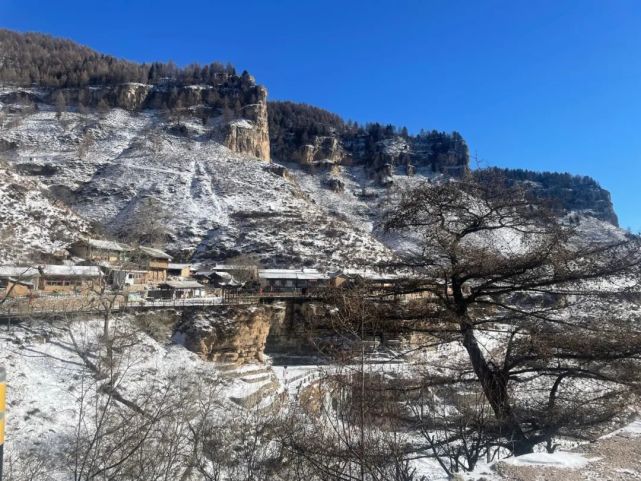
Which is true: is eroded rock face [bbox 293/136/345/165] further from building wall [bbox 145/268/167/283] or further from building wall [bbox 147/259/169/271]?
building wall [bbox 145/268/167/283]

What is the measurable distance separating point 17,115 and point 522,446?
125 meters

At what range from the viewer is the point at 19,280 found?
82.0ft

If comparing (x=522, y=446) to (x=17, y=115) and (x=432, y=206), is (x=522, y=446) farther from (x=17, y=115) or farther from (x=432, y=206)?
(x=17, y=115)

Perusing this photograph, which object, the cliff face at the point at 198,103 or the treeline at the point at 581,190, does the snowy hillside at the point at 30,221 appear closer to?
the cliff face at the point at 198,103

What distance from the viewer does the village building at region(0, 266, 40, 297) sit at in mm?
25747

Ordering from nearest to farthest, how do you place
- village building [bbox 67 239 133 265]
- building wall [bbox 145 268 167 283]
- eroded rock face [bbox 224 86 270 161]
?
village building [bbox 67 239 133 265] → building wall [bbox 145 268 167 283] → eroded rock face [bbox 224 86 270 161]

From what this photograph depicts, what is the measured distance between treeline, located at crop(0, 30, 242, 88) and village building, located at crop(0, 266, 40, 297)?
360 feet

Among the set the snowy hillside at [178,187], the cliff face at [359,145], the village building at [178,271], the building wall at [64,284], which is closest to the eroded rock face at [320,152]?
the cliff face at [359,145]

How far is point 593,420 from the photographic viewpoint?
3.68m

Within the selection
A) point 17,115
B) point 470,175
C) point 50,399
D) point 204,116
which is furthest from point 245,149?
point 470,175

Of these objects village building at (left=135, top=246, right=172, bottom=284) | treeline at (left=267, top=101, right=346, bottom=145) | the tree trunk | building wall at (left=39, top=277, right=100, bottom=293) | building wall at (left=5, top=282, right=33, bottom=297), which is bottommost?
the tree trunk

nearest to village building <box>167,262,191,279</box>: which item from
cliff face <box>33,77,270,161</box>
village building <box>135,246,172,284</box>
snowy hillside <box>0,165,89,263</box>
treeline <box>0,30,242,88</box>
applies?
village building <box>135,246,172,284</box>

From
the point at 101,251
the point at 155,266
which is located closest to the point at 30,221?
the point at 101,251

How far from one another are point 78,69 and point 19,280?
131m
